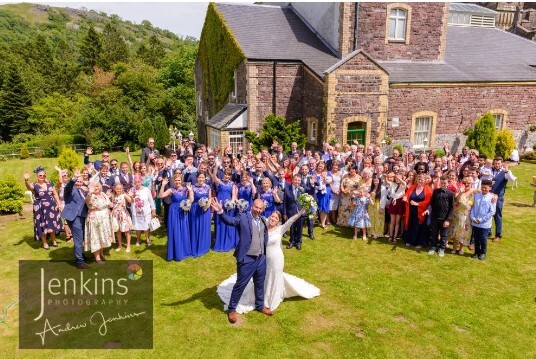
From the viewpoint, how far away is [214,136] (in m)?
21.9

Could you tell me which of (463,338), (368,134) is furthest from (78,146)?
(463,338)

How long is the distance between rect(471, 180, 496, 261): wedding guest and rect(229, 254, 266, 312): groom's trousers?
5205 mm

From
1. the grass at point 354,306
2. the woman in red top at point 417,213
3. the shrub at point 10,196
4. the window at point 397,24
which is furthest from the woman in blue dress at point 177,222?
the window at point 397,24

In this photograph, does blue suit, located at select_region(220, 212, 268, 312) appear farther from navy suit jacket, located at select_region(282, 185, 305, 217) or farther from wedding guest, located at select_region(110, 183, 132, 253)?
wedding guest, located at select_region(110, 183, 132, 253)

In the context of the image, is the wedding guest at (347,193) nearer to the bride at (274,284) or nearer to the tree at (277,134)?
the bride at (274,284)

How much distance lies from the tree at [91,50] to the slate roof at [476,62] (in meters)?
55.8

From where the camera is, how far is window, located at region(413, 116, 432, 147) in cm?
2056

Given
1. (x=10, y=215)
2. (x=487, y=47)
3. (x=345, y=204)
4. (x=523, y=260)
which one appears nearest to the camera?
(x=523, y=260)

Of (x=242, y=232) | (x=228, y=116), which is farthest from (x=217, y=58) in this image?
(x=242, y=232)

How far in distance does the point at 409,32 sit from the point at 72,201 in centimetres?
2047

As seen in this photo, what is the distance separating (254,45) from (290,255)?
49.5 feet

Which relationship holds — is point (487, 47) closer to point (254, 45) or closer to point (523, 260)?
point (254, 45)

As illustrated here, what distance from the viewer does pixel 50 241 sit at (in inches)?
368

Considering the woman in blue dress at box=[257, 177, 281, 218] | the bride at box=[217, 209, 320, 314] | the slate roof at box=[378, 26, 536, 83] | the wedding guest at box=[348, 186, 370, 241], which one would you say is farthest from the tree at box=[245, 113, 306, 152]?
the bride at box=[217, 209, 320, 314]
